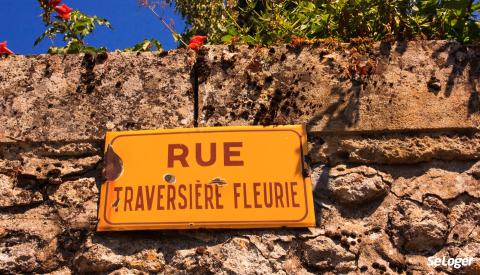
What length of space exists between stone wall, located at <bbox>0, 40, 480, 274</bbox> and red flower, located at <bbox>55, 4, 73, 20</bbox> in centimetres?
35

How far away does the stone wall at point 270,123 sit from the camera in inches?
67.5

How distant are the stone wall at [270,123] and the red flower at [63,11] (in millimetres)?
352

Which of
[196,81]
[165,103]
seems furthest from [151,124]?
[196,81]

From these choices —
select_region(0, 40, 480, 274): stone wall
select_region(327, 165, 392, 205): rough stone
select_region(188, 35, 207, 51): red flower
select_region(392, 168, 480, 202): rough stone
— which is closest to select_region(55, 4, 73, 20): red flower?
select_region(0, 40, 480, 274): stone wall

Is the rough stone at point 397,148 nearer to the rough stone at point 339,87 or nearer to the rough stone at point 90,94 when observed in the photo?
the rough stone at point 339,87

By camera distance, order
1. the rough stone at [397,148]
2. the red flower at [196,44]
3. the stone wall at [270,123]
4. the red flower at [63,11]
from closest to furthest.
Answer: the stone wall at [270,123] → the rough stone at [397,148] → the red flower at [196,44] → the red flower at [63,11]

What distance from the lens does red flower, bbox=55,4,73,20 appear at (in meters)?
2.27

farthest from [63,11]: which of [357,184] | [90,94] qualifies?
[357,184]

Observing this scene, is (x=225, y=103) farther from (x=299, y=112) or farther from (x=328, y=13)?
(x=328, y=13)

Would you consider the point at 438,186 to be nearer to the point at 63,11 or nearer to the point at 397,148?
→ the point at 397,148

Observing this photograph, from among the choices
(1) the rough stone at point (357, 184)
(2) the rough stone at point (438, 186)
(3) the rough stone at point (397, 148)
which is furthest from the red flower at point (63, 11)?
(2) the rough stone at point (438, 186)

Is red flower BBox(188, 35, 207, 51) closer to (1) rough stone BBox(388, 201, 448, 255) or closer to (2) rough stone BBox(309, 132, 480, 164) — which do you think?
(2) rough stone BBox(309, 132, 480, 164)

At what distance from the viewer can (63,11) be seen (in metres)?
2.28

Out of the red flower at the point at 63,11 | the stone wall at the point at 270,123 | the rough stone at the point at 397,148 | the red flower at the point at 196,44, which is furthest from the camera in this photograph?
the red flower at the point at 63,11
